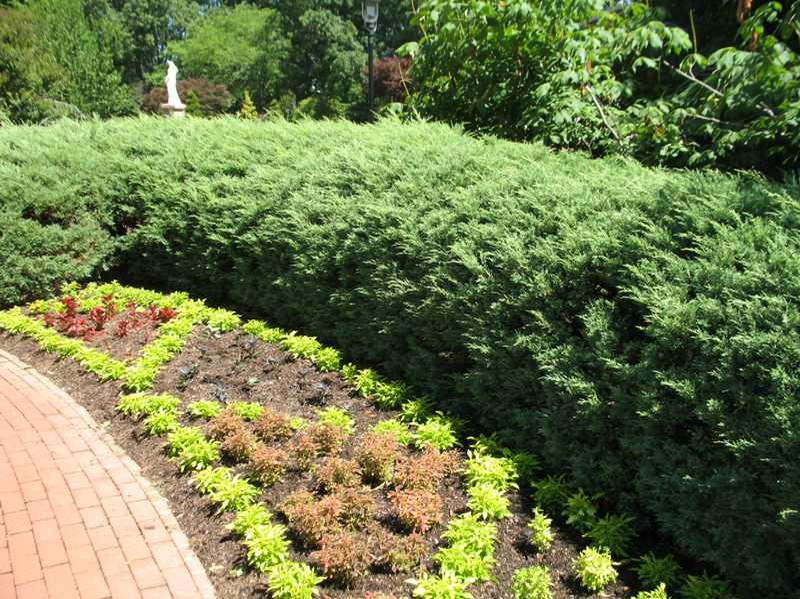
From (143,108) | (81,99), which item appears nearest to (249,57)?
(143,108)

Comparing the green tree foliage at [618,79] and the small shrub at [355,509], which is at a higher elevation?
the green tree foliage at [618,79]

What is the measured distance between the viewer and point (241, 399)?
476 cm

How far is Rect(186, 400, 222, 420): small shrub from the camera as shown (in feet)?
14.8

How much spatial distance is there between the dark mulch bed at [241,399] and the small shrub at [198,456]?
8 centimetres

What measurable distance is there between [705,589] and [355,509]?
1.61 m

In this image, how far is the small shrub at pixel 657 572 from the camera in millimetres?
2982

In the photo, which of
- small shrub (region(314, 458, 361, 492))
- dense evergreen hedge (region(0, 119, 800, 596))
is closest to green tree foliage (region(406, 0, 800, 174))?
dense evergreen hedge (region(0, 119, 800, 596))

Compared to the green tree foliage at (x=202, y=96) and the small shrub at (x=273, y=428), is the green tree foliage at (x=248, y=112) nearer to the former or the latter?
the small shrub at (x=273, y=428)

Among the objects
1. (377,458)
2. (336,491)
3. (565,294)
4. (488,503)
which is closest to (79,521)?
(336,491)

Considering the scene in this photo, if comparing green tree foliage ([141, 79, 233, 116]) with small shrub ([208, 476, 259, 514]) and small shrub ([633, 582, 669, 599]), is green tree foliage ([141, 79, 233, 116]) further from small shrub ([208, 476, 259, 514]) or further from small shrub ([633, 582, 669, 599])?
small shrub ([633, 582, 669, 599])

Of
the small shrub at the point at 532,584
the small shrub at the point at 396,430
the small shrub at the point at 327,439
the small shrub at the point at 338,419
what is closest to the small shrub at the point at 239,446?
the small shrub at the point at 327,439

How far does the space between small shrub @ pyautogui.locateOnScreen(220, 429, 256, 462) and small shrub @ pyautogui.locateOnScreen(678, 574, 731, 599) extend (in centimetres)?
239

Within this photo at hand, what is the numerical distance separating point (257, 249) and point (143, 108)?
41493 millimetres

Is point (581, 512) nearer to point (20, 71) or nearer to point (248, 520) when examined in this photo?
point (248, 520)
